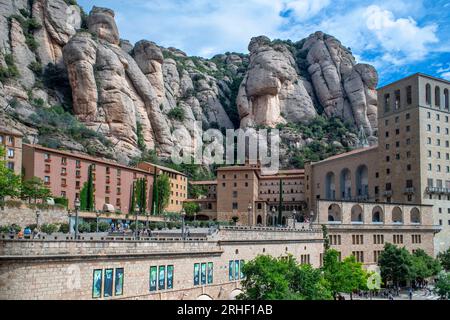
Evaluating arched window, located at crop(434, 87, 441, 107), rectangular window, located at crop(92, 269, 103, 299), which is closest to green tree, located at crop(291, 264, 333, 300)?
rectangular window, located at crop(92, 269, 103, 299)

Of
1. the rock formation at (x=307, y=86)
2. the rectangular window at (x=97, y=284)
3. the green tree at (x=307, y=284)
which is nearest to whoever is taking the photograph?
the rectangular window at (x=97, y=284)

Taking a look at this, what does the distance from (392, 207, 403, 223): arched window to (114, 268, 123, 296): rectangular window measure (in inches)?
2050

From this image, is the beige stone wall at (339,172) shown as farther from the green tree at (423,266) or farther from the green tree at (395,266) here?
the green tree at (395,266)

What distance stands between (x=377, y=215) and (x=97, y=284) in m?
53.5

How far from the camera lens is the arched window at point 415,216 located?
69750 millimetres

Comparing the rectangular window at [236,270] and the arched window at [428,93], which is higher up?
the arched window at [428,93]

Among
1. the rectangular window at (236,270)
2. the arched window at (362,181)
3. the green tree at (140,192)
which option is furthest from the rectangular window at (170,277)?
the arched window at (362,181)

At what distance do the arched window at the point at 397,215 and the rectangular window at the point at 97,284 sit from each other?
5373cm

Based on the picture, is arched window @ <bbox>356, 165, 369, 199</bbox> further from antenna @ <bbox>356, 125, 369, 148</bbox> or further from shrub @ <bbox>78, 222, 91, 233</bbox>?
shrub @ <bbox>78, 222, 91, 233</bbox>

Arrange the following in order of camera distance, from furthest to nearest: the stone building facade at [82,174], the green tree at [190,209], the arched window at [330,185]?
the arched window at [330,185], the green tree at [190,209], the stone building facade at [82,174]

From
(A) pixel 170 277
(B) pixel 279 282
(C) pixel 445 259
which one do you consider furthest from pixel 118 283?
(C) pixel 445 259

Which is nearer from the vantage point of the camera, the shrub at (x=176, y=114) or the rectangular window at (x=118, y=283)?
the rectangular window at (x=118, y=283)

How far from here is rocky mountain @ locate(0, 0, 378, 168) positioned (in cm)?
8375
